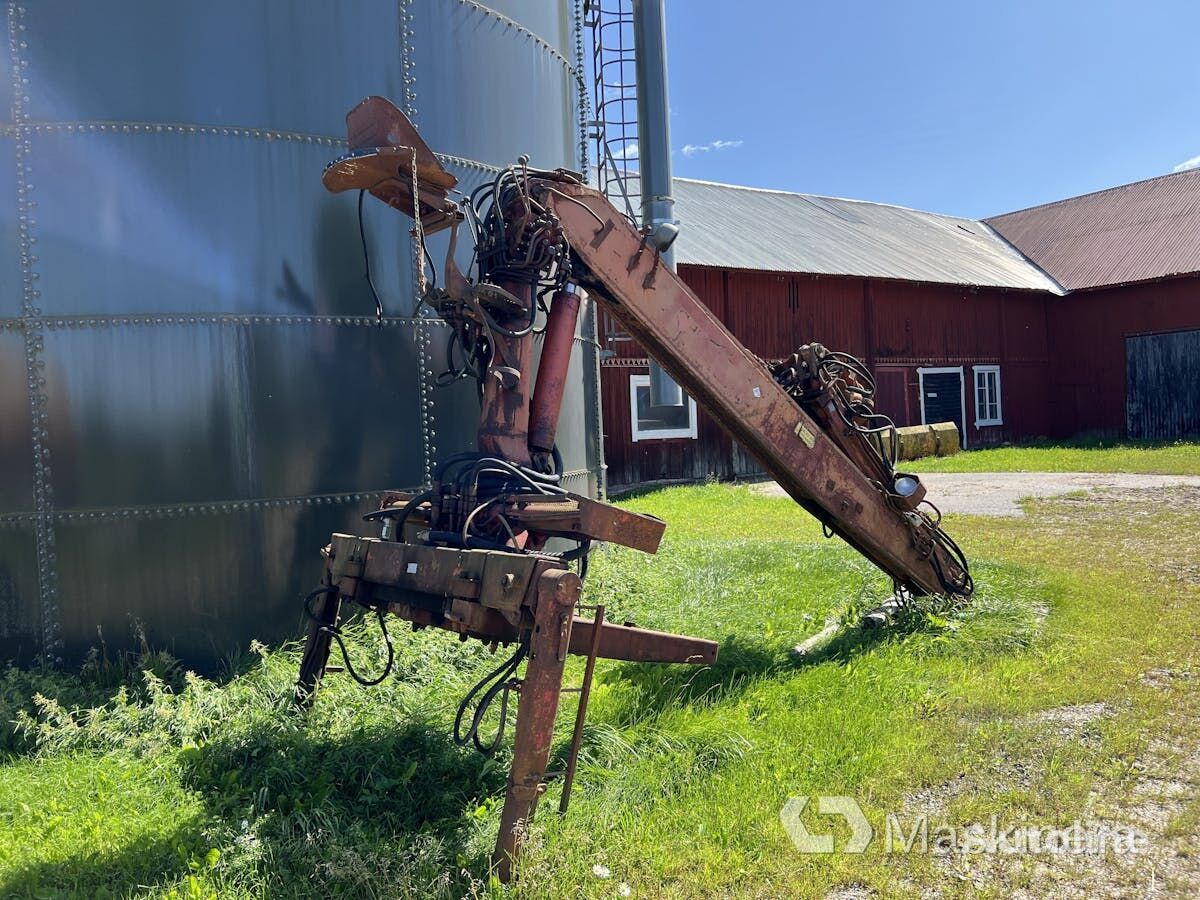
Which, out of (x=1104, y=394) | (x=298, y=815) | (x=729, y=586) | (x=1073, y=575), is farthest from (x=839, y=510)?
(x=1104, y=394)

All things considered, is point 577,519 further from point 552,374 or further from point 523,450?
point 552,374

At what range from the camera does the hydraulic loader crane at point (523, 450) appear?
9.64ft

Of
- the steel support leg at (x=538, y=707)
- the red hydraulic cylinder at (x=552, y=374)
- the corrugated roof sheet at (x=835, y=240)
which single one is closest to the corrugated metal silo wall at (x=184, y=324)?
the red hydraulic cylinder at (x=552, y=374)

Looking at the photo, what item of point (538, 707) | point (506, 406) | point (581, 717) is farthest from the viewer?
point (506, 406)

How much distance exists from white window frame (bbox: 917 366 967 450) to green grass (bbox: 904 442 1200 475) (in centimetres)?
102

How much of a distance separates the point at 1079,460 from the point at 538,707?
18.6 meters

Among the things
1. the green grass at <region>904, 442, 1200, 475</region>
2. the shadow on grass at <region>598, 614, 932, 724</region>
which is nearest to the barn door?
the green grass at <region>904, 442, 1200, 475</region>

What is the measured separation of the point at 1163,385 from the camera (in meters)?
22.7

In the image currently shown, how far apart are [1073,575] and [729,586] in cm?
268

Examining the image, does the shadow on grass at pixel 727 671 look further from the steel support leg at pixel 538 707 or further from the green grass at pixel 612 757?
the steel support leg at pixel 538 707

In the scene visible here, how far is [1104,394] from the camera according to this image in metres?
24.2

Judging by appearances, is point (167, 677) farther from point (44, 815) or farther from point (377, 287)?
point (377, 287)

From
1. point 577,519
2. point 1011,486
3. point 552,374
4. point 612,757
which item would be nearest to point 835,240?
point 1011,486

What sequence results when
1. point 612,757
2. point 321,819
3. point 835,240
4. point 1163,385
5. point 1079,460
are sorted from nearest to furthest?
point 321,819 → point 612,757 → point 1079,460 → point 1163,385 → point 835,240
